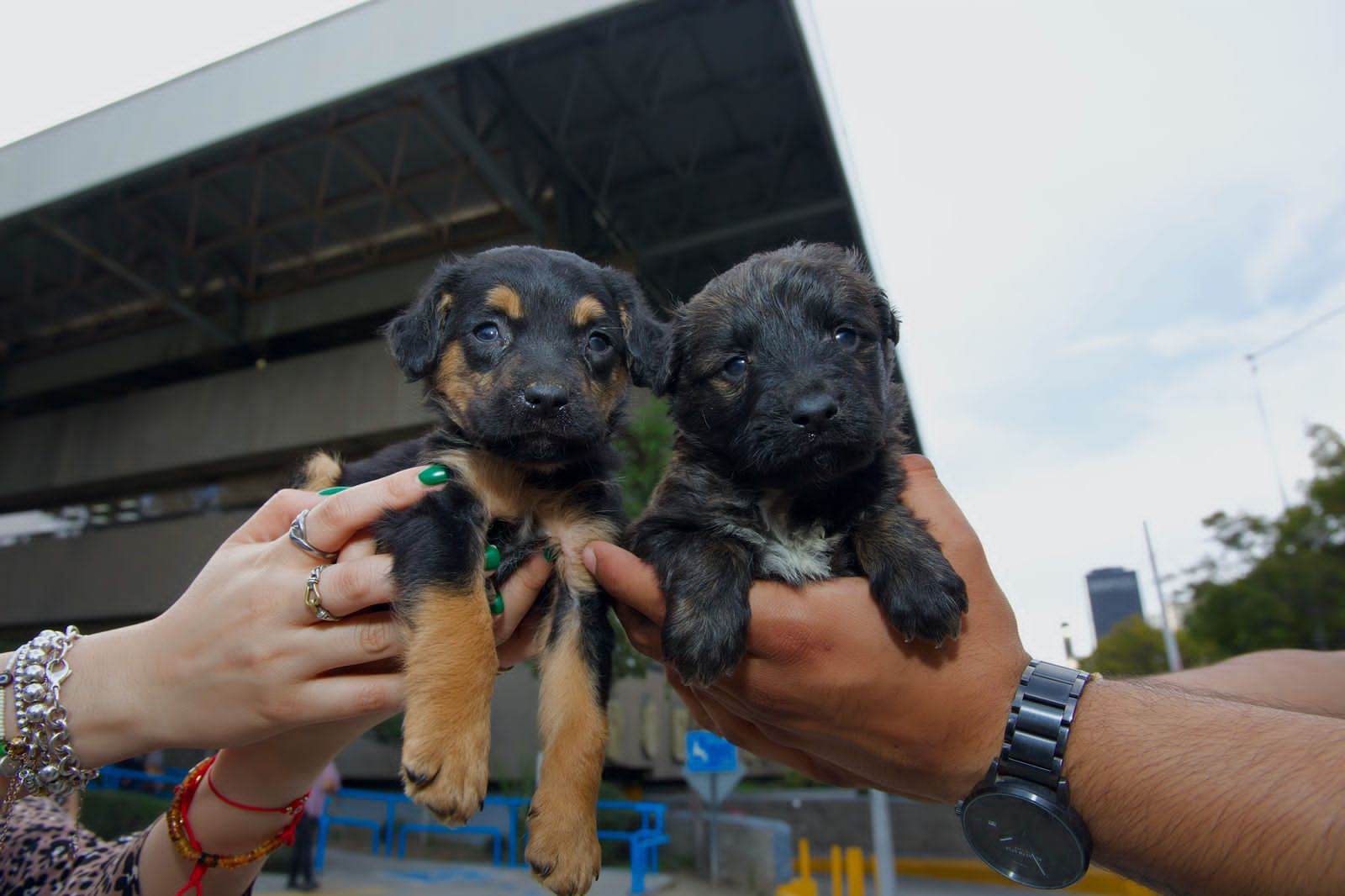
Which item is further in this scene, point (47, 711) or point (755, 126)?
point (755, 126)

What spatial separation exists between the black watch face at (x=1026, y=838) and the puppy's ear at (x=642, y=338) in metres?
1.62

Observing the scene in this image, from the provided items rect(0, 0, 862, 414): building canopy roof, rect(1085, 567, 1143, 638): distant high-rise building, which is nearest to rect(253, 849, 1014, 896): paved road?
rect(1085, 567, 1143, 638): distant high-rise building

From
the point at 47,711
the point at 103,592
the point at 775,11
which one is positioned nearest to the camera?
the point at 47,711

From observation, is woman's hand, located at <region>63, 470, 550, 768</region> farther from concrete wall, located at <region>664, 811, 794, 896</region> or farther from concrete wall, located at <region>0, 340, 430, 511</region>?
concrete wall, located at <region>0, 340, 430, 511</region>

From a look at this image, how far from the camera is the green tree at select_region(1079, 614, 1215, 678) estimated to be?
154 inches

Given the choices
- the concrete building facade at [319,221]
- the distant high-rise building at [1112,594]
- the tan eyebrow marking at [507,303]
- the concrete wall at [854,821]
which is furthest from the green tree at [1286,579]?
the tan eyebrow marking at [507,303]

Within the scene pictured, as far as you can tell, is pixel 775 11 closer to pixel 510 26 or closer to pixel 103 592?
pixel 510 26

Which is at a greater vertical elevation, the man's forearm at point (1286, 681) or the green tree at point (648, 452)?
the green tree at point (648, 452)

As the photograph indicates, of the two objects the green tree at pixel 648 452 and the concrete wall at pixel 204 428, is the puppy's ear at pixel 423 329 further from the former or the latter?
the concrete wall at pixel 204 428

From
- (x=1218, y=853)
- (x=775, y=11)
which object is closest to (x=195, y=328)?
(x=775, y=11)

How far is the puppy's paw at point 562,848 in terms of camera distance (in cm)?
210

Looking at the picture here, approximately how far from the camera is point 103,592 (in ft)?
74.9

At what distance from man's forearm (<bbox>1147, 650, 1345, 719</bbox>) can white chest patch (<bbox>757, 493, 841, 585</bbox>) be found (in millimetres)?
1029

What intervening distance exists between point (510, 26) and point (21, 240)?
52.9 feet
